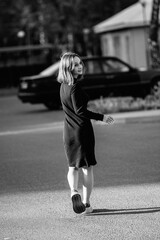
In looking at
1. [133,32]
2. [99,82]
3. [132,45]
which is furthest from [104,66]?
[132,45]

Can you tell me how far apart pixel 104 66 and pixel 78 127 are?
18280 millimetres

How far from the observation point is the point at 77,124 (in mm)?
7953

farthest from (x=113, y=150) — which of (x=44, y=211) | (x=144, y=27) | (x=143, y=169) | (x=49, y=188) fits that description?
(x=144, y=27)

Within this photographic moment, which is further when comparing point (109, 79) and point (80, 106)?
point (109, 79)

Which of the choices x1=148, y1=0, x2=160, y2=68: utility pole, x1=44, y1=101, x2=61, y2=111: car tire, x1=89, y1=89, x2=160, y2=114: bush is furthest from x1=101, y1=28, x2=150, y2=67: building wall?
x1=89, y1=89, x2=160, y2=114: bush

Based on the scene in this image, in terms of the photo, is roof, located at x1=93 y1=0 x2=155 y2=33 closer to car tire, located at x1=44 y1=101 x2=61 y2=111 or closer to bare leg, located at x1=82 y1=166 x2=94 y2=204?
car tire, located at x1=44 y1=101 x2=61 y2=111

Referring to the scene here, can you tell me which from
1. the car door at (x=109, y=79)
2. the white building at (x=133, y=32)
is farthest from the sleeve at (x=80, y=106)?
the white building at (x=133, y=32)

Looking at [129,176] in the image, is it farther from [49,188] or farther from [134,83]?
[134,83]

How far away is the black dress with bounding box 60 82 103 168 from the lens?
7844 millimetres

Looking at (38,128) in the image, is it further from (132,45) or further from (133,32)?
(132,45)

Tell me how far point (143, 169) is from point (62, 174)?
1.10 m

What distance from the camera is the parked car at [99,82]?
25.3m

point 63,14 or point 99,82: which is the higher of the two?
point 99,82

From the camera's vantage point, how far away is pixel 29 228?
24.2ft
